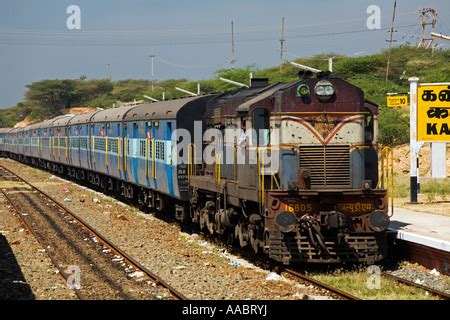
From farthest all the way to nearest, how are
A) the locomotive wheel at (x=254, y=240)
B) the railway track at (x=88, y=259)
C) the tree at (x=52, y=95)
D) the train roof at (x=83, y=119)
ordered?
the tree at (x=52, y=95), the train roof at (x=83, y=119), the locomotive wheel at (x=254, y=240), the railway track at (x=88, y=259)

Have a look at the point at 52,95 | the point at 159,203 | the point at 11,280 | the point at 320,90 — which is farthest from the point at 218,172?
the point at 52,95

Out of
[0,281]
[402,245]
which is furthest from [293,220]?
[0,281]

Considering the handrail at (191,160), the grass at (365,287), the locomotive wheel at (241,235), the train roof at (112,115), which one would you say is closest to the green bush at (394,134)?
the train roof at (112,115)

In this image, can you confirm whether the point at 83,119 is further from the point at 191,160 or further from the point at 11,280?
the point at 11,280

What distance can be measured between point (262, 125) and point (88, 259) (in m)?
4.96

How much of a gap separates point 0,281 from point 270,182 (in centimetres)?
530

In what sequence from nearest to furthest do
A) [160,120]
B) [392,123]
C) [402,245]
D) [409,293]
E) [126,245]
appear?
Answer: [409,293], [402,245], [126,245], [160,120], [392,123]

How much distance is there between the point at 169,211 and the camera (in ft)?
→ 76.3

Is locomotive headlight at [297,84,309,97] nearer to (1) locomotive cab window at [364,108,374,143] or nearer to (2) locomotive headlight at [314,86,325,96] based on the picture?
(2) locomotive headlight at [314,86,325,96]

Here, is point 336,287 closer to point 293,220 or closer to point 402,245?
point 293,220

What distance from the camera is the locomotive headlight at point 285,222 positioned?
12734 mm

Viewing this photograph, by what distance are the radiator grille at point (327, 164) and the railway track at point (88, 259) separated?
343 centimetres

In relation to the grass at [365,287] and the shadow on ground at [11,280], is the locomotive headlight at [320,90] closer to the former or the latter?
the grass at [365,287]

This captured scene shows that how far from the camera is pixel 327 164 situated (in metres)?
13.5
